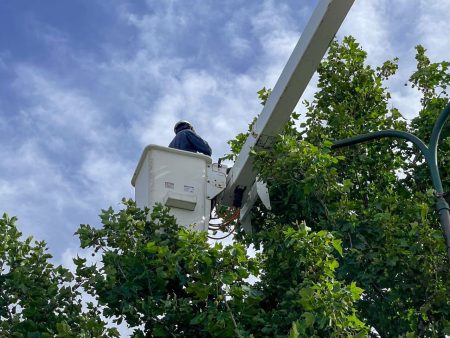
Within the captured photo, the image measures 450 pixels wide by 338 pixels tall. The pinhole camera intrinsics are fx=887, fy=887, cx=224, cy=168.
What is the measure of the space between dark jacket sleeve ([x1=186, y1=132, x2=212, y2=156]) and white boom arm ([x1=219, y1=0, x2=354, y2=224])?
48cm

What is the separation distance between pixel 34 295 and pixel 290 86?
4422 mm

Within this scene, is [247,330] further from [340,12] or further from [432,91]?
[432,91]

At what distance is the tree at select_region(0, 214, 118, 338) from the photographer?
35.0 ft

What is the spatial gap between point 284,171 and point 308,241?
6.86ft

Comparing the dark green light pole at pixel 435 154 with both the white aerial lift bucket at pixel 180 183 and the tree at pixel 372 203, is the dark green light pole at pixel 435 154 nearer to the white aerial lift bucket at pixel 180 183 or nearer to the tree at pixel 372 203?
the tree at pixel 372 203

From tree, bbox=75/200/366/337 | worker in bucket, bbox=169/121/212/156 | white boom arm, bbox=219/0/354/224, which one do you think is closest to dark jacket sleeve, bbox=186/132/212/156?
worker in bucket, bbox=169/121/212/156

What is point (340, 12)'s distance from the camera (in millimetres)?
11594

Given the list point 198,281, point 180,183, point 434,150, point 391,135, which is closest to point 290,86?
point 391,135

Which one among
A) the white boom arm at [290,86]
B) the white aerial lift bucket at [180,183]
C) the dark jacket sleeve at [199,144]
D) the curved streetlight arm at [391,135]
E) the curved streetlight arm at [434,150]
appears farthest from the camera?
the dark jacket sleeve at [199,144]

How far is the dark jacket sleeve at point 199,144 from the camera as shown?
13.1m

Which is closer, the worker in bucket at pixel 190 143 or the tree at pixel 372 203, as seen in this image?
the tree at pixel 372 203

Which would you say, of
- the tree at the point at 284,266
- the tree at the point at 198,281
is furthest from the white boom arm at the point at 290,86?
the tree at the point at 198,281

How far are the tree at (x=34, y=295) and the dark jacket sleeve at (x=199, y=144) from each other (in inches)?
108

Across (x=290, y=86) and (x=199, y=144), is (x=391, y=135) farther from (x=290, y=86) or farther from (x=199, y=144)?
(x=199, y=144)
